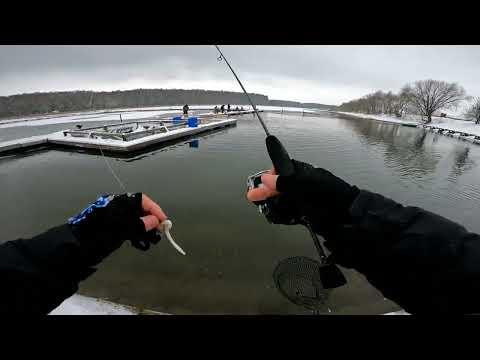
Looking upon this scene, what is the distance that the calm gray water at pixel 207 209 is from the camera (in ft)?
10.3

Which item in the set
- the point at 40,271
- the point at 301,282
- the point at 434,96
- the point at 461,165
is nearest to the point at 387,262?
the point at 40,271

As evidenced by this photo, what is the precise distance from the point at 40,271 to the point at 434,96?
65.7 metres

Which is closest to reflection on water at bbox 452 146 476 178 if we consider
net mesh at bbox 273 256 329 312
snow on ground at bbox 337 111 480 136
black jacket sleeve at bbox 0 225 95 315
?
net mesh at bbox 273 256 329 312

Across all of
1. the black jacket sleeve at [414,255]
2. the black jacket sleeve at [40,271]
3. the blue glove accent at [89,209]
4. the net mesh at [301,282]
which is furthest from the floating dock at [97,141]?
the black jacket sleeve at [414,255]

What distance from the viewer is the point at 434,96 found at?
149 feet

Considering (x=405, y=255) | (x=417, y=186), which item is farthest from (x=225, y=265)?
(x=417, y=186)

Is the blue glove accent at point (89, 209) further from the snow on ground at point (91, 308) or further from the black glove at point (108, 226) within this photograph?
the snow on ground at point (91, 308)

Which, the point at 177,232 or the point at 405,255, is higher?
the point at 405,255

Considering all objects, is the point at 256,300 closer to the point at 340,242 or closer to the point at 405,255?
the point at 340,242

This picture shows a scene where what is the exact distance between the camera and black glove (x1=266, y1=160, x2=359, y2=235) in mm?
1213

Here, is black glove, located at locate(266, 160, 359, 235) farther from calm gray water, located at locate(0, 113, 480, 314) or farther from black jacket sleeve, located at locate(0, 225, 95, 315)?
calm gray water, located at locate(0, 113, 480, 314)

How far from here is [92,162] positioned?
955 centimetres

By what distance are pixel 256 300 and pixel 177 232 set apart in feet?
7.66

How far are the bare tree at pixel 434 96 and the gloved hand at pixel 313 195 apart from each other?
2409 inches
